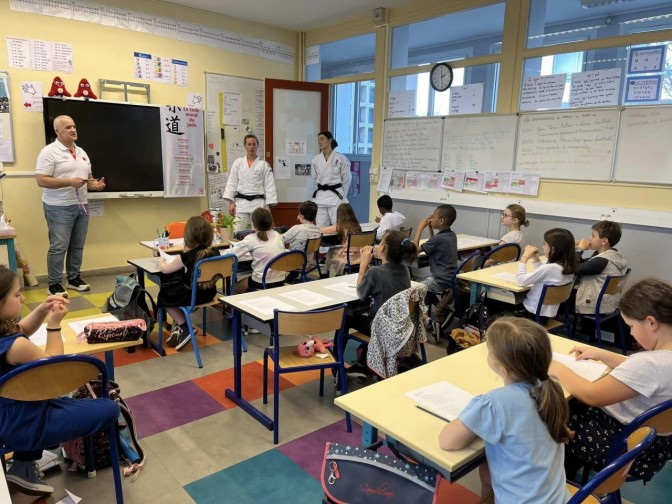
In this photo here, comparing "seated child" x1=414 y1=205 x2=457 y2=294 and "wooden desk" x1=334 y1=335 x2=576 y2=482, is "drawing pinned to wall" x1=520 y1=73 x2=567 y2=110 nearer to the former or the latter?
"seated child" x1=414 y1=205 x2=457 y2=294

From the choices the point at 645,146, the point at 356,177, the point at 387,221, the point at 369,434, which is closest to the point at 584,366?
the point at 369,434

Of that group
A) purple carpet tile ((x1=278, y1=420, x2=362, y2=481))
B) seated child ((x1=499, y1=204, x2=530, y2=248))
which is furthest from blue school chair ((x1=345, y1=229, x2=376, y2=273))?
purple carpet tile ((x1=278, y1=420, x2=362, y2=481))

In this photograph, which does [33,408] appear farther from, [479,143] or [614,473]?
[479,143]

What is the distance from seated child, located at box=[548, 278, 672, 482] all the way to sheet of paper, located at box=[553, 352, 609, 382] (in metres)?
0.04

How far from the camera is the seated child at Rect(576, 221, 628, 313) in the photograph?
143 inches

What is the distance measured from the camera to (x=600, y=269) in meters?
3.61

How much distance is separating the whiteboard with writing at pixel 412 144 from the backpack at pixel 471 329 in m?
2.79

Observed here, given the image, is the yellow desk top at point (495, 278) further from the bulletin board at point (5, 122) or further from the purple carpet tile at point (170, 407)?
the bulletin board at point (5, 122)

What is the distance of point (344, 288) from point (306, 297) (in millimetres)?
318

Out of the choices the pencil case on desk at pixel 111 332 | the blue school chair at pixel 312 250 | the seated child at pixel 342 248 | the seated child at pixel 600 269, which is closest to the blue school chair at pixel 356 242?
the seated child at pixel 342 248

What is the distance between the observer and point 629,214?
442cm

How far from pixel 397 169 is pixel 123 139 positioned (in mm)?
3295

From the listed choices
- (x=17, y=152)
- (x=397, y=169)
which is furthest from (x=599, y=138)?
(x=17, y=152)

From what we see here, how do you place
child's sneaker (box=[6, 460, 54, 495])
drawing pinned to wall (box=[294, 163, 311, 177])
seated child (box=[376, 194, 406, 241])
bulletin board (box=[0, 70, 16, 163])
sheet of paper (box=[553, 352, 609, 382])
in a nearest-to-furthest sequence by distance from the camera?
sheet of paper (box=[553, 352, 609, 382])
child's sneaker (box=[6, 460, 54, 495])
bulletin board (box=[0, 70, 16, 163])
seated child (box=[376, 194, 406, 241])
drawing pinned to wall (box=[294, 163, 311, 177])
